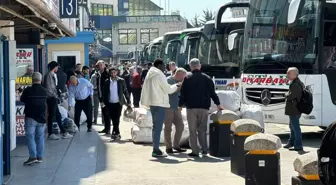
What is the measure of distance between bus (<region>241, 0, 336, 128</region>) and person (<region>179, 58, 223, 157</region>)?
309cm

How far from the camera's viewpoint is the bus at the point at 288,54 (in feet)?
48.7

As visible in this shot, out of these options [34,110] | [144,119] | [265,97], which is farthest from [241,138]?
[265,97]

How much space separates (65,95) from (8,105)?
24.6ft

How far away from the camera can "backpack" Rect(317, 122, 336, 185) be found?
5.29 metres

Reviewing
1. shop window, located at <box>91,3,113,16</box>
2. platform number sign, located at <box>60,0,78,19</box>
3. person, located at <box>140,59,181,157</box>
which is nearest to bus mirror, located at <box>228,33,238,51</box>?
platform number sign, located at <box>60,0,78,19</box>

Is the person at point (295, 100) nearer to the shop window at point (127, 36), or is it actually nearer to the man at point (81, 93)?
the man at point (81, 93)

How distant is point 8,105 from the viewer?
10562 mm

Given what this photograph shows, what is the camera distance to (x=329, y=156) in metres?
5.31

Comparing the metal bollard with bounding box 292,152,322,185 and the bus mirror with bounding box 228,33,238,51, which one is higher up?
the bus mirror with bounding box 228,33,238,51

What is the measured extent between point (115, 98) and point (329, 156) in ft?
37.0

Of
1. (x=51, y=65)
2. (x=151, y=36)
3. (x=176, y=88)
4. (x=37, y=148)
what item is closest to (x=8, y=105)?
(x=37, y=148)

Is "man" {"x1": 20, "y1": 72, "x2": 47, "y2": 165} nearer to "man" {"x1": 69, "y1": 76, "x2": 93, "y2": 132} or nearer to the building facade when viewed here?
"man" {"x1": 69, "y1": 76, "x2": 93, "y2": 132}

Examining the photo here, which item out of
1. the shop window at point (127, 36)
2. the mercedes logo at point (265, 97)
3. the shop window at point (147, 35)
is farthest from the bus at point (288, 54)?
the shop window at point (127, 36)

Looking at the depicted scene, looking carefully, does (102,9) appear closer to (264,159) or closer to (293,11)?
(293,11)
